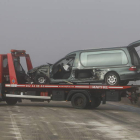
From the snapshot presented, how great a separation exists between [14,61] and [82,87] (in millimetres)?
4373

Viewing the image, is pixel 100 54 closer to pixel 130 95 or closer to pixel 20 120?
pixel 130 95

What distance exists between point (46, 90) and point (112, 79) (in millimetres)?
4009

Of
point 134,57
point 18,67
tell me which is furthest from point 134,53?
point 18,67

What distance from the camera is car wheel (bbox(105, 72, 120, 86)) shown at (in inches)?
615

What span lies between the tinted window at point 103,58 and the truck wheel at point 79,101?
5.22 ft

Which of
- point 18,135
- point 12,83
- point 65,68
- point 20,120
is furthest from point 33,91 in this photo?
point 18,135

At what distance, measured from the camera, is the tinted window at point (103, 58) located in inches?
615

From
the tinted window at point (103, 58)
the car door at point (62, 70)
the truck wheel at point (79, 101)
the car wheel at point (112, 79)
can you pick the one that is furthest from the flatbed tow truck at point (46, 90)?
the tinted window at point (103, 58)

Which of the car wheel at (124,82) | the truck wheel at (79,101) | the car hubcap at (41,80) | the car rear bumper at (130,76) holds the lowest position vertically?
the truck wheel at (79,101)

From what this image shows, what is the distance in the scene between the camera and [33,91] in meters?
18.3

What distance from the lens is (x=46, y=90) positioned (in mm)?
18125

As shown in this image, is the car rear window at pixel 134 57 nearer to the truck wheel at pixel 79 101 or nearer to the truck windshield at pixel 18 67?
the truck wheel at pixel 79 101

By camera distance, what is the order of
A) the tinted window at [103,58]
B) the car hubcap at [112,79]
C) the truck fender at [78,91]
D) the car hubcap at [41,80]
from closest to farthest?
1. the tinted window at [103,58]
2. the car hubcap at [112,79]
3. the truck fender at [78,91]
4. the car hubcap at [41,80]

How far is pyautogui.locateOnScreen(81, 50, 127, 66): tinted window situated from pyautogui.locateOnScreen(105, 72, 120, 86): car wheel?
51 centimetres
